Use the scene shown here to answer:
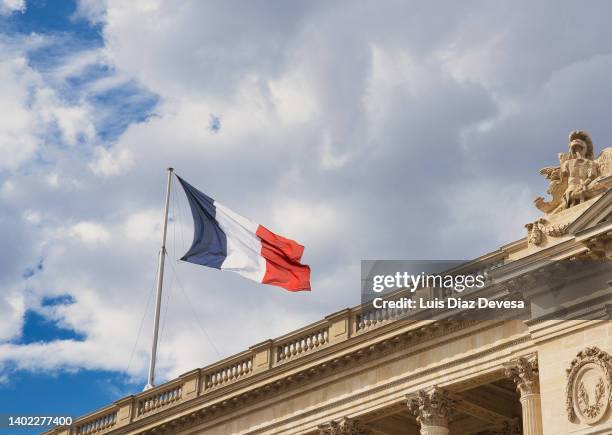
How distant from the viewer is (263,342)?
49.1 meters

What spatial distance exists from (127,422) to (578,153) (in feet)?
75.5

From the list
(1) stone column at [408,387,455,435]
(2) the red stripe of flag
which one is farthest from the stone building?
(2) the red stripe of flag

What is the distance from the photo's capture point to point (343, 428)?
4478 cm

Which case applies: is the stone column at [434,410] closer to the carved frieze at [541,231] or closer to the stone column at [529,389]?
the stone column at [529,389]

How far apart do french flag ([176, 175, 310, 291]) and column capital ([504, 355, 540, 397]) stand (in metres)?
13.9

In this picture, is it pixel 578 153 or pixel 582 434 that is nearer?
pixel 582 434

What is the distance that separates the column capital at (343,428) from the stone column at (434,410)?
3.25 m

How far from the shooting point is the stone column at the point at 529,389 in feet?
127

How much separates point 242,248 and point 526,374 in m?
17.6

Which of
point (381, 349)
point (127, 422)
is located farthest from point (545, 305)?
point (127, 422)

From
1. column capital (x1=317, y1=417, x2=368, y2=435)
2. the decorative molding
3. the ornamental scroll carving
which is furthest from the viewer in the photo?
column capital (x1=317, y1=417, x2=368, y2=435)

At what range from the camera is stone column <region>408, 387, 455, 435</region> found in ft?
138

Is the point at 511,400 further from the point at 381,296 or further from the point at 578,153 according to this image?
the point at 578,153

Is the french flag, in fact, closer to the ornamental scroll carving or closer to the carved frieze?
the carved frieze
